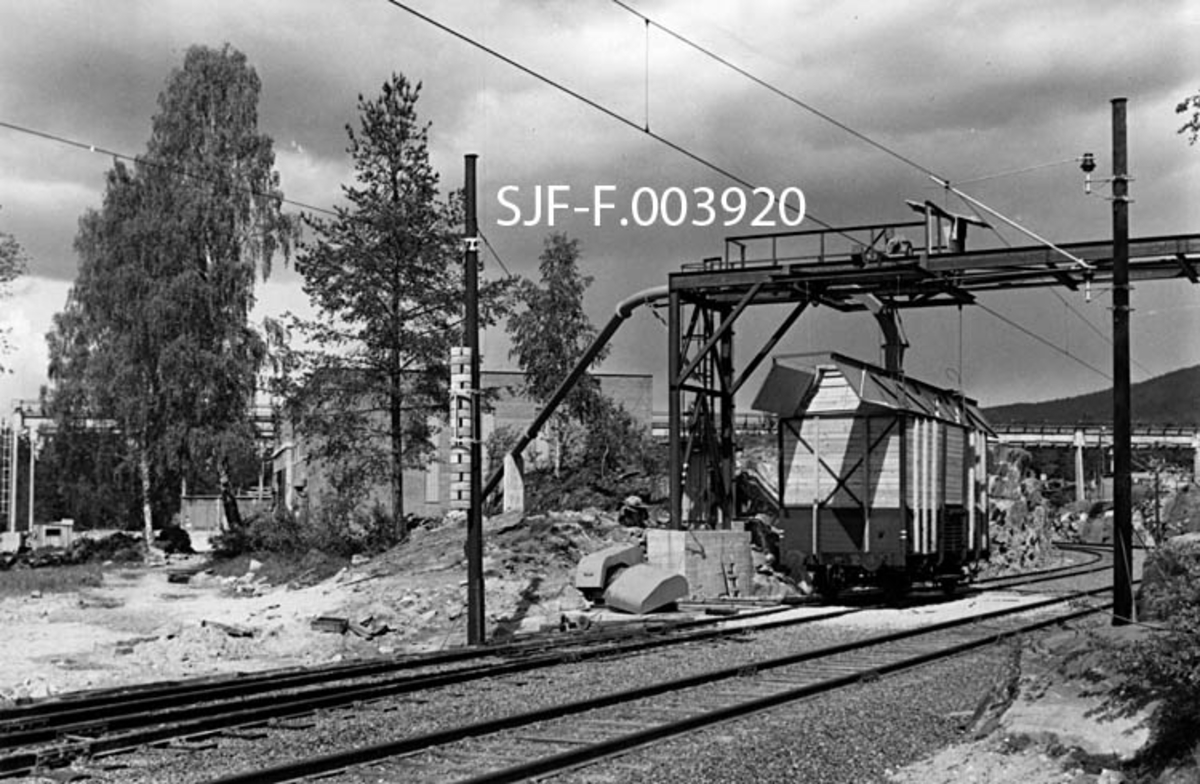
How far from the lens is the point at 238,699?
43.4 ft

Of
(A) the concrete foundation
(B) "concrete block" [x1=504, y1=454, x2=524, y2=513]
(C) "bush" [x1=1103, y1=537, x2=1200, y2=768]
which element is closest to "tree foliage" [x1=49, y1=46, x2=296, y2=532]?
(B) "concrete block" [x1=504, y1=454, x2=524, y2=513]

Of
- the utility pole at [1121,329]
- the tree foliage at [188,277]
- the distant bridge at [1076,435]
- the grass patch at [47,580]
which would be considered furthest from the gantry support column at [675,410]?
the distant bridge at [1076,435]

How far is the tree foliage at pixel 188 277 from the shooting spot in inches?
1725

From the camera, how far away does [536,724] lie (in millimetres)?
11523

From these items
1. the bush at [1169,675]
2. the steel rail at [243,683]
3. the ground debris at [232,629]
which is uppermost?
the bush at [1169,675]

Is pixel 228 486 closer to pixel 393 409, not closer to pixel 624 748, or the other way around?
pixel 393 409

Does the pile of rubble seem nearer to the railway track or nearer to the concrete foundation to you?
the concrete foundation

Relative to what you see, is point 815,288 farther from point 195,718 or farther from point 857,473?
point 195,718

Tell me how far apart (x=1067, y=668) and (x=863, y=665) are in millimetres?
5666

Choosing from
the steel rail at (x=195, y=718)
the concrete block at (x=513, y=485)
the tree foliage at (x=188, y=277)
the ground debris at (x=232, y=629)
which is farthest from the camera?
the tree foliage at (x=188, y=277)

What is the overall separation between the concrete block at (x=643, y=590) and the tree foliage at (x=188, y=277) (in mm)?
23480

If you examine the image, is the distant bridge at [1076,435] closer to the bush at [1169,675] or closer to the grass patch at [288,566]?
the grass patch at [288,566]

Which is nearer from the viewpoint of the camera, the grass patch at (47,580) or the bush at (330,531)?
the grass patch at (47,580)

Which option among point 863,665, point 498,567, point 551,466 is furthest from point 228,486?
point 863,665
